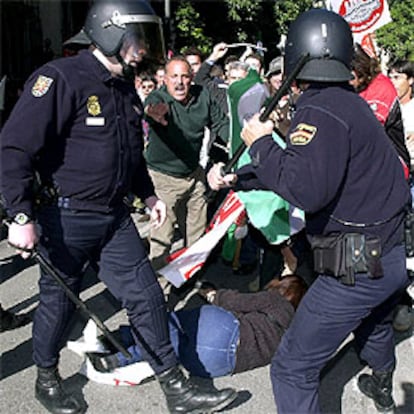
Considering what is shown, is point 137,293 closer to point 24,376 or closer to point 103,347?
point 103,347

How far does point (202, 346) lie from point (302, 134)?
1.69 metres

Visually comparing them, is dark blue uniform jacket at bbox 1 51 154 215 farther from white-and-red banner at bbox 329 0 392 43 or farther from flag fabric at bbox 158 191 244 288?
white-and-red banner at bbox 329 0 392 43

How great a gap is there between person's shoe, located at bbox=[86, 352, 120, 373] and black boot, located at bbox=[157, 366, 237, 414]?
1.31 ft

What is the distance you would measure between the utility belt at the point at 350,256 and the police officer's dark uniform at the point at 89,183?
101 cm

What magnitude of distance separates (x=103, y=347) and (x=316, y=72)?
193cm

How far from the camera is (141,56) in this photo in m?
2.80

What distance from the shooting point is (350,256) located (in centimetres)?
242

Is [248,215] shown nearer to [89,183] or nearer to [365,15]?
[89,183]

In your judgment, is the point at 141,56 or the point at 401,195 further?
the point at 141,56

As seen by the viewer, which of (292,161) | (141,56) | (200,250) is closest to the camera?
(292,161)

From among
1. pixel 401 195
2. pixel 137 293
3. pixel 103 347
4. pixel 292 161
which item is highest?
pixel 292 161

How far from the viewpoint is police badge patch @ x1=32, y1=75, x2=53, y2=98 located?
2.63m

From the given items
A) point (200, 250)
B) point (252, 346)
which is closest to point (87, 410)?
point (252, 346)

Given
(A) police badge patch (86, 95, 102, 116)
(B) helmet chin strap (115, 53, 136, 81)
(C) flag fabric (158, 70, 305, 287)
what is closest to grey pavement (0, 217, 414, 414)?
(C) flag fabric (158, 70, 305, 287)
